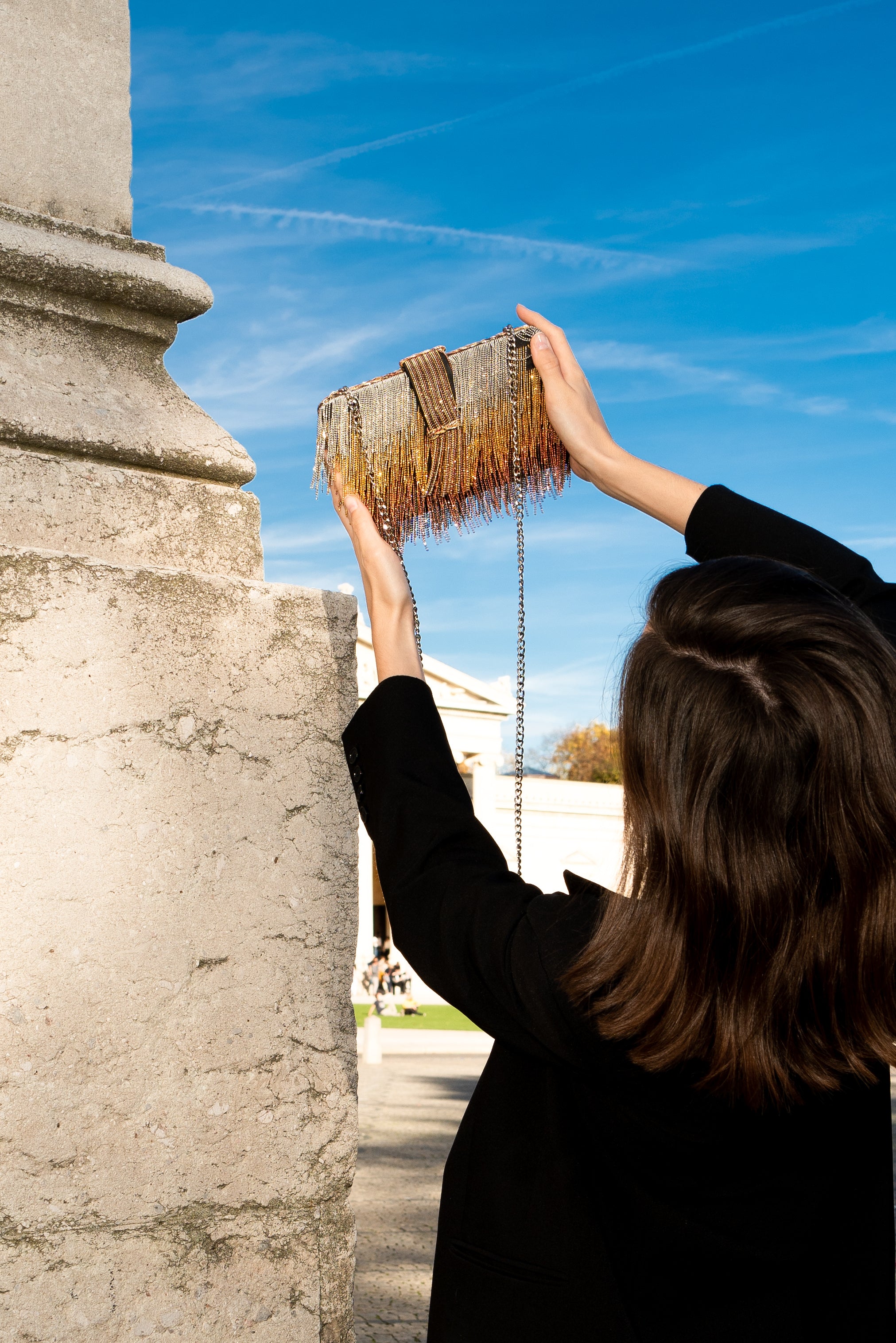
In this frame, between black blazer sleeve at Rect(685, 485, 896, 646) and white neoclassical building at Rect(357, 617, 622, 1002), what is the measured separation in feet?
119

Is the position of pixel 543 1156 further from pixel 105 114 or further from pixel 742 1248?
pixel 105 114

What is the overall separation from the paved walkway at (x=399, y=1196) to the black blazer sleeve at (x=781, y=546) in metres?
1.65

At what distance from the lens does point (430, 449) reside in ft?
6.49

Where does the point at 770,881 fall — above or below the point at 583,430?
below

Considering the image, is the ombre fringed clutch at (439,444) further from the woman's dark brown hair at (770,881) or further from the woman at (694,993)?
the woman's dark brown hair at (770,881)

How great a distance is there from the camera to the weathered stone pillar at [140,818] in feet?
5.14

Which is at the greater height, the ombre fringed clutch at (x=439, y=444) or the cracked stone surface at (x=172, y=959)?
the ombre fringed clutch at (x=439, y=444)

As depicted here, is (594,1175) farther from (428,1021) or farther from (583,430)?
(428,1021)

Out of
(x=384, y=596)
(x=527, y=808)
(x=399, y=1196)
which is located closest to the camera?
(x=384, y=596)

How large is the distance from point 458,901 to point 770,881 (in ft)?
1.16

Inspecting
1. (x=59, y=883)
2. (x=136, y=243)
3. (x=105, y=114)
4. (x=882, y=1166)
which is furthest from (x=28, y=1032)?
(x=105, y=114)

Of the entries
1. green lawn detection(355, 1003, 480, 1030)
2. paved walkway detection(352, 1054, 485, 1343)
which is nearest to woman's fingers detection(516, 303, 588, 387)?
paved walkway detection(352, 1054, 485, 1343)

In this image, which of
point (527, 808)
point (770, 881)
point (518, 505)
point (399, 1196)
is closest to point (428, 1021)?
point (527, 808)

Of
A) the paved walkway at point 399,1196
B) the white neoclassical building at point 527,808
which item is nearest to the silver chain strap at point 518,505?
the paved walkway at point 399,1196
